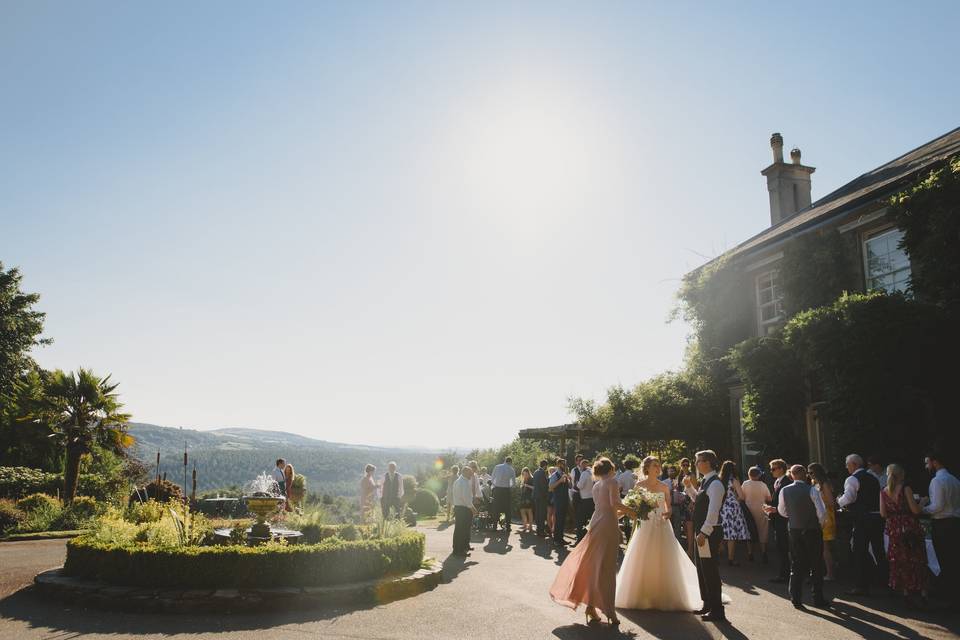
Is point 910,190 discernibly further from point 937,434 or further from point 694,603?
point 694,603

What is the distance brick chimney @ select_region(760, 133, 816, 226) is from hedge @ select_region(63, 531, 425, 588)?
65.9 feet

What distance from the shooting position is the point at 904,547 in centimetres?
873

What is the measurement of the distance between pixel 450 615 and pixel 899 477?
6.41m

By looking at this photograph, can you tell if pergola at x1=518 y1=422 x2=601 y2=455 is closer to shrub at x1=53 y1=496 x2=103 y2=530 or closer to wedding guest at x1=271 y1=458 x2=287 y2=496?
wedding guest at x1=271 y1=458 x2=287 y2=496

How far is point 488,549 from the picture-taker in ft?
47.8

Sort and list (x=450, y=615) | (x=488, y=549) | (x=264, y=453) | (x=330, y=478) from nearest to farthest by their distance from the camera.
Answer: (x=450, y=615) < (x=488, y=549) < (x=330, y=478) < (x=264, y=453)

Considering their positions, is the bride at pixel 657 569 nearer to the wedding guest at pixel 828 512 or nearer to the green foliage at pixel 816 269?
the wedding guest at pixel 828 512

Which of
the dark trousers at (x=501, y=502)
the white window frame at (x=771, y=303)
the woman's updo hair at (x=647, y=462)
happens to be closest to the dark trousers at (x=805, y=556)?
A: the woman's updo hair at (x=647, y=462)

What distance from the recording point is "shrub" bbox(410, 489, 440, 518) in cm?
2480

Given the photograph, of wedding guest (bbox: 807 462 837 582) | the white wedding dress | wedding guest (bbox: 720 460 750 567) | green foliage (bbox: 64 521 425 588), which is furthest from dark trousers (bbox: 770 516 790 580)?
green foliage (bbox: 64 521 425 588)

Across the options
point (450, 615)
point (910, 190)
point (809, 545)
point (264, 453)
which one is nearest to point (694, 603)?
point (809, 545)

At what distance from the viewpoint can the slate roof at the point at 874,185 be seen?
14383 millimetres

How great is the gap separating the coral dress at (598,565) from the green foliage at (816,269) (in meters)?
10.6

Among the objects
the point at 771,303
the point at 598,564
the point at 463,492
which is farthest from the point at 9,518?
the point at 771,303
